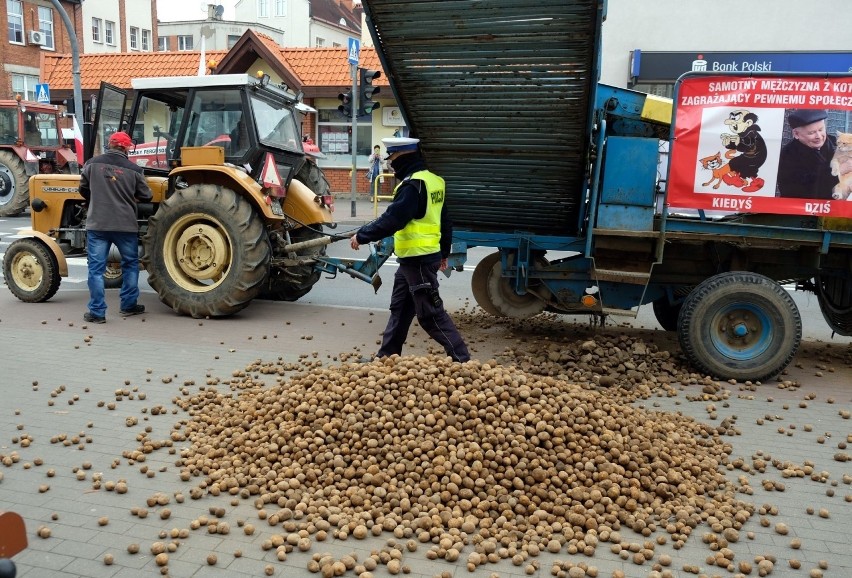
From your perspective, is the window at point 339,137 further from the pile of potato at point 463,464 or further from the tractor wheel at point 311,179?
the pile of potato at point 463,464

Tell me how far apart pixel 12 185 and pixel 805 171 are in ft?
65.0

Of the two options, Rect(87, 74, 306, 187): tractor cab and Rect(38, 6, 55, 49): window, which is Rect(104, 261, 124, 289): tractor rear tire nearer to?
Rect(87, 74, 306, 187): tractor cab

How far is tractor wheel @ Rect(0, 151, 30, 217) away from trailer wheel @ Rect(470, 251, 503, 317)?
54.0 ft

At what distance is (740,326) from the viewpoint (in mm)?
6332

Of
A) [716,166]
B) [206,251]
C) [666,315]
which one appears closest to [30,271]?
[206,251]

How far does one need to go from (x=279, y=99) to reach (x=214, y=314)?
287cm

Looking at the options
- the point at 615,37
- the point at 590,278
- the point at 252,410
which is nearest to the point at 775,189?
the point at 590,278

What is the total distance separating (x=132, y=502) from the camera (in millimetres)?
3939

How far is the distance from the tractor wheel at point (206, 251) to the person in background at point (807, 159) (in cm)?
535

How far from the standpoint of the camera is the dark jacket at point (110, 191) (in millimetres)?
7918

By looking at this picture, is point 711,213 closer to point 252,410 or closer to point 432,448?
point 432,448

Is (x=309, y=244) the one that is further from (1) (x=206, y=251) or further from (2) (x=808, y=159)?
(2) (x=808, y=159)

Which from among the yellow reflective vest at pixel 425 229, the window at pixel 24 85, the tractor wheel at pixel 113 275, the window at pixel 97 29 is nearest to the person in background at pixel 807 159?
the yellow reflective vest at pixel 425 229

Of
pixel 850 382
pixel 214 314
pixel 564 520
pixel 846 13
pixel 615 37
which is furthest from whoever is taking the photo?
pixel 615 37
